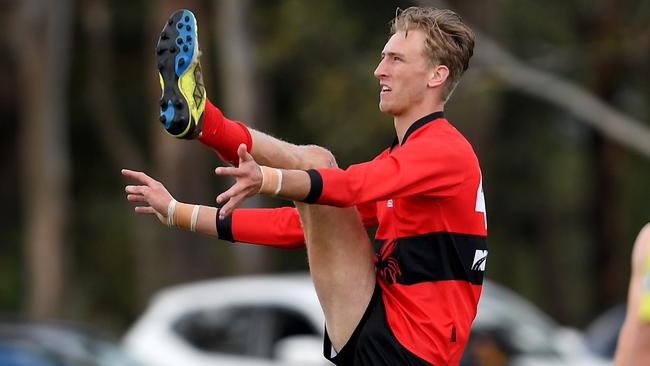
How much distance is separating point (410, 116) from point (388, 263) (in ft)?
2.01

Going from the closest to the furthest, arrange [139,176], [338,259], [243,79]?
1. [139,176]
2. [338,259]
3. [243,79]

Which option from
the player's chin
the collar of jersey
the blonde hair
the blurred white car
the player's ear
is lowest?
the blurred white car

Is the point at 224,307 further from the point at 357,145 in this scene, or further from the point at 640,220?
the point at 640,220

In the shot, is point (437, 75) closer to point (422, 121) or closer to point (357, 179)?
point (422, 121)

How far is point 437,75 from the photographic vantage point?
6004 mm

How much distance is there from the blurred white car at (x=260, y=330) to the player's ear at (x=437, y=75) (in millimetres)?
5930

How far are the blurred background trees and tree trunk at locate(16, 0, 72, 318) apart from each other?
0.13 feet

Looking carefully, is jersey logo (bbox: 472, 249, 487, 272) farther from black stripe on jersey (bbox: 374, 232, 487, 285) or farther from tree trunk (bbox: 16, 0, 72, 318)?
tree trunk (bbox: 16, 0, 72, 318)

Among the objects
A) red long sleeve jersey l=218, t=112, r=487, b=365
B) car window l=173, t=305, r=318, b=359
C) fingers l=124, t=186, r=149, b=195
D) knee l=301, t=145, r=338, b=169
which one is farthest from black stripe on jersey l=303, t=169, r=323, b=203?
car window l=173, t=305, r=318, b=359

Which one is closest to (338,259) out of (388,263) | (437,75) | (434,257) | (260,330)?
(388,263)

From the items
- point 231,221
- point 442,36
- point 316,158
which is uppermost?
point 442,36

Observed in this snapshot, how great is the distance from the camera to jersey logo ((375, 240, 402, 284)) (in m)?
6.08

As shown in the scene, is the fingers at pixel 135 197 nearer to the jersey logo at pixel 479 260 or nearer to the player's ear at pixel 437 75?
the player's ear at pixel 437 75

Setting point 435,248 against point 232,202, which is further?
point 435,248
